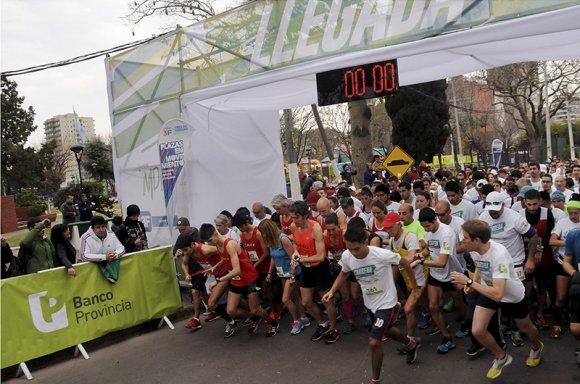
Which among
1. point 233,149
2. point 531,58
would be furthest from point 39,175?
point 531,58

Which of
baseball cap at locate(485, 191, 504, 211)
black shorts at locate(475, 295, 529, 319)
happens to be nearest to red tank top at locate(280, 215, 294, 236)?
baseball cap at locate(485, 191, 504, 211)

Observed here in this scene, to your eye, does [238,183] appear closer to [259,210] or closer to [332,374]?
[259,210]

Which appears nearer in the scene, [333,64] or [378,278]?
[378,278]

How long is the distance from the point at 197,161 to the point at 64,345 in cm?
477

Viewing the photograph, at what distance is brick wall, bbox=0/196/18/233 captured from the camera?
30.4 m

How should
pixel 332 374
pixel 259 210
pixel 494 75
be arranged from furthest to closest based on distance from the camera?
pixel 494 75 < pixel 259 210 < pixel 332 374

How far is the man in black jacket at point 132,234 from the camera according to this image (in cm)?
926

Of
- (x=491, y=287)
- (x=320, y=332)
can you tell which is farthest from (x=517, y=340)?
(x=320, y=332)

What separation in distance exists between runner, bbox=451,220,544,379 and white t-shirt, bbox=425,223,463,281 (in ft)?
2.44

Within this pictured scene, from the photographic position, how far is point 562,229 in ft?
20.0

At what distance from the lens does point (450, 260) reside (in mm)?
6379

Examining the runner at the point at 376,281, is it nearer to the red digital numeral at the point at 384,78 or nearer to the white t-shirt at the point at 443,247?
the white t-shirt at the point at 443,247

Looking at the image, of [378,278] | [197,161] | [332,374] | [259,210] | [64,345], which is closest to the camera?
[378,278]

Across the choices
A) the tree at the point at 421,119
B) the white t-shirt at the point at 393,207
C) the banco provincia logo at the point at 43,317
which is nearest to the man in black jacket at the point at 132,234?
the banco provincia logo at the point at 43,317
